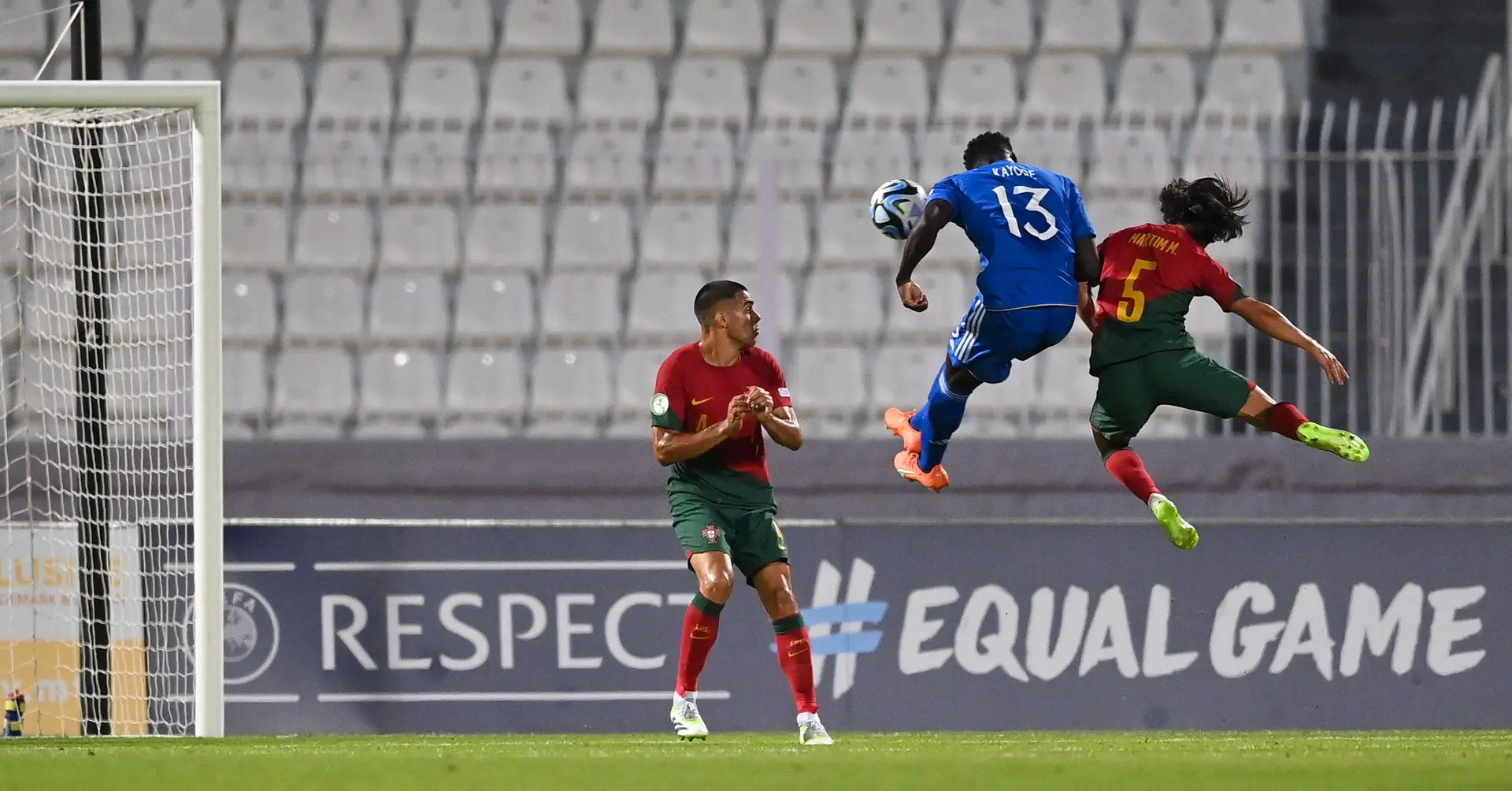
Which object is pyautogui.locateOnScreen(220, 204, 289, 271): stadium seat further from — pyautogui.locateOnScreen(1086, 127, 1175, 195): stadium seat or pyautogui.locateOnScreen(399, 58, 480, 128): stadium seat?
pyautogui.locateOnScreen(1086, 127, 1175, 195): stadium seat

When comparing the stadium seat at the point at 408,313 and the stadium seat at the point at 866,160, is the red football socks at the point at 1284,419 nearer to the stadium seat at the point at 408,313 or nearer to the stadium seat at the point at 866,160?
the stadium seat at the point at 866,160

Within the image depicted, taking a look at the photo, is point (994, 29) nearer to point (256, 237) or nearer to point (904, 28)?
point (904, 28)

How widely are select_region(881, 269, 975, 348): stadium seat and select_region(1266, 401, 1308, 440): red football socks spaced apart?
152 inches

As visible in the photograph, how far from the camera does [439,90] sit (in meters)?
12.1

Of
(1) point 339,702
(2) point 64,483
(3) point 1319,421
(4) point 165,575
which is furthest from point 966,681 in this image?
(2) point 64,483

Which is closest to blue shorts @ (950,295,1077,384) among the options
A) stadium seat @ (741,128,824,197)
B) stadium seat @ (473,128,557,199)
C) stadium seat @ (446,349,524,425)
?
stadium seat @ (741,128,824,197)

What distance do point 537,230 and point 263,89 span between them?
2025mm

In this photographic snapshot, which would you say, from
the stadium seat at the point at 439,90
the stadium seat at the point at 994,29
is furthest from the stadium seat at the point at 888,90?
the stadium seat at the point at 439,90

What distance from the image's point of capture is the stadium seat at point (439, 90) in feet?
39.4

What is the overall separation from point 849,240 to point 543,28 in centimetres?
249

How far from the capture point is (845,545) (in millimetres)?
9602

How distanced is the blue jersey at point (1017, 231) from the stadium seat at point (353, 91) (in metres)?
5.85

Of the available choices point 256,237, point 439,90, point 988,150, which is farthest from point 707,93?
point 988,150

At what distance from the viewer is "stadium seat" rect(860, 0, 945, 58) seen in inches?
483
